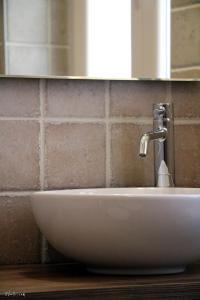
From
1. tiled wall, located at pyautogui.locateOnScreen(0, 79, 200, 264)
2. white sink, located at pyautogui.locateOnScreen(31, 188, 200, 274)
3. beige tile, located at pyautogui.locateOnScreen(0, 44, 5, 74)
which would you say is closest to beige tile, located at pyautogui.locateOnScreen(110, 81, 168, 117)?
tiled wall, located at pyautogui.locateOnScreen(0, 79, 200, 264)

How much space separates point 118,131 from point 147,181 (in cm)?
14

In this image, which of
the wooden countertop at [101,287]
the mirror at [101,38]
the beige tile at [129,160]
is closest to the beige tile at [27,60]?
the mirror at [101,38]

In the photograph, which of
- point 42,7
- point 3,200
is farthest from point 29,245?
point 42,7

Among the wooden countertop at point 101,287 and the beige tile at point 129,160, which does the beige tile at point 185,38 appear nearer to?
the beige tile at point 129,160

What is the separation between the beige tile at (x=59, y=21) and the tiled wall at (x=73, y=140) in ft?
0.32

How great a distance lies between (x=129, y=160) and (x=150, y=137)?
10 cm

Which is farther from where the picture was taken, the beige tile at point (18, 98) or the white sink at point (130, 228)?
the beige tile at point (18, 98)

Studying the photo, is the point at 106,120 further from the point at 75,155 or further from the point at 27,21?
the point at 27,21

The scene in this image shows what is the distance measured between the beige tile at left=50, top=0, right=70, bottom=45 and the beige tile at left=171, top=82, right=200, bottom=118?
291 mm

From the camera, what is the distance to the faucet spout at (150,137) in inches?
53.2

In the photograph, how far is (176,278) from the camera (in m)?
1.09

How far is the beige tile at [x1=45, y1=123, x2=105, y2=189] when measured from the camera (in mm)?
1410

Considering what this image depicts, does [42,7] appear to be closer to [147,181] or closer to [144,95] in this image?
[144,95]

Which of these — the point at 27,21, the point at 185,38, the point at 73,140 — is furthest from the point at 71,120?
the point at 185,38
